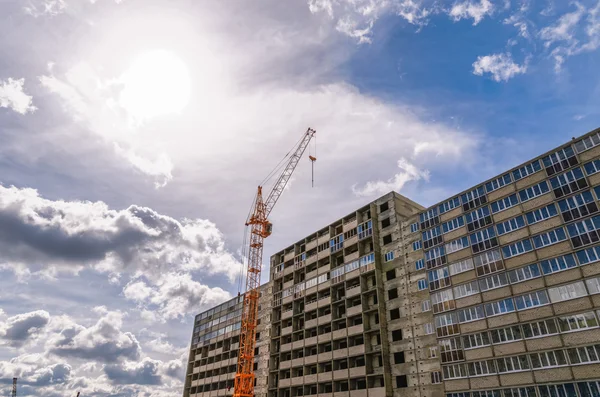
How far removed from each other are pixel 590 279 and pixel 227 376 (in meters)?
84.1

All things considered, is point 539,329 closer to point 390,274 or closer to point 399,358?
point 399,358

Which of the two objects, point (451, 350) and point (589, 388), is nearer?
point (589, 388)

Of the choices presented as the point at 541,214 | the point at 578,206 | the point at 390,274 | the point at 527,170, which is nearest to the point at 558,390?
the point at 541,214

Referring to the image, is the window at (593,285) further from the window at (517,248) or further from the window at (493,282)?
the window at (493,282)

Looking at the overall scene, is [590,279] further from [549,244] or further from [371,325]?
[371,325]

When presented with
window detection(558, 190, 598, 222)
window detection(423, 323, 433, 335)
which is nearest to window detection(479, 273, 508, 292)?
window detection(423, 323, 433, 335)

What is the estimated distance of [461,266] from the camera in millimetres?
61406

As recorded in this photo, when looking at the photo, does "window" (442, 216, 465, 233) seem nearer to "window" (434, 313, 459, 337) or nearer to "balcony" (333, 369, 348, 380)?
"window" (434, 313, 459, 337)

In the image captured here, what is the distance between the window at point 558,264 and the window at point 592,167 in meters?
10.6

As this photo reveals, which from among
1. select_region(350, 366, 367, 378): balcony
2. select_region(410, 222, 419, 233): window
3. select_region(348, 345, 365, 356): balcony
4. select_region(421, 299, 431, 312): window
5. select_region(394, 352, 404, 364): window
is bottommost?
select_region(350, 366, 367, 378): balcony

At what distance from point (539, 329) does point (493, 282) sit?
8.02 m

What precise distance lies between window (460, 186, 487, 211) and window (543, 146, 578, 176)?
30.2 feet

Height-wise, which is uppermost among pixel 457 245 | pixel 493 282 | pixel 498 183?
pixel 498 183

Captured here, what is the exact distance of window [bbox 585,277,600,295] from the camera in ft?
156
